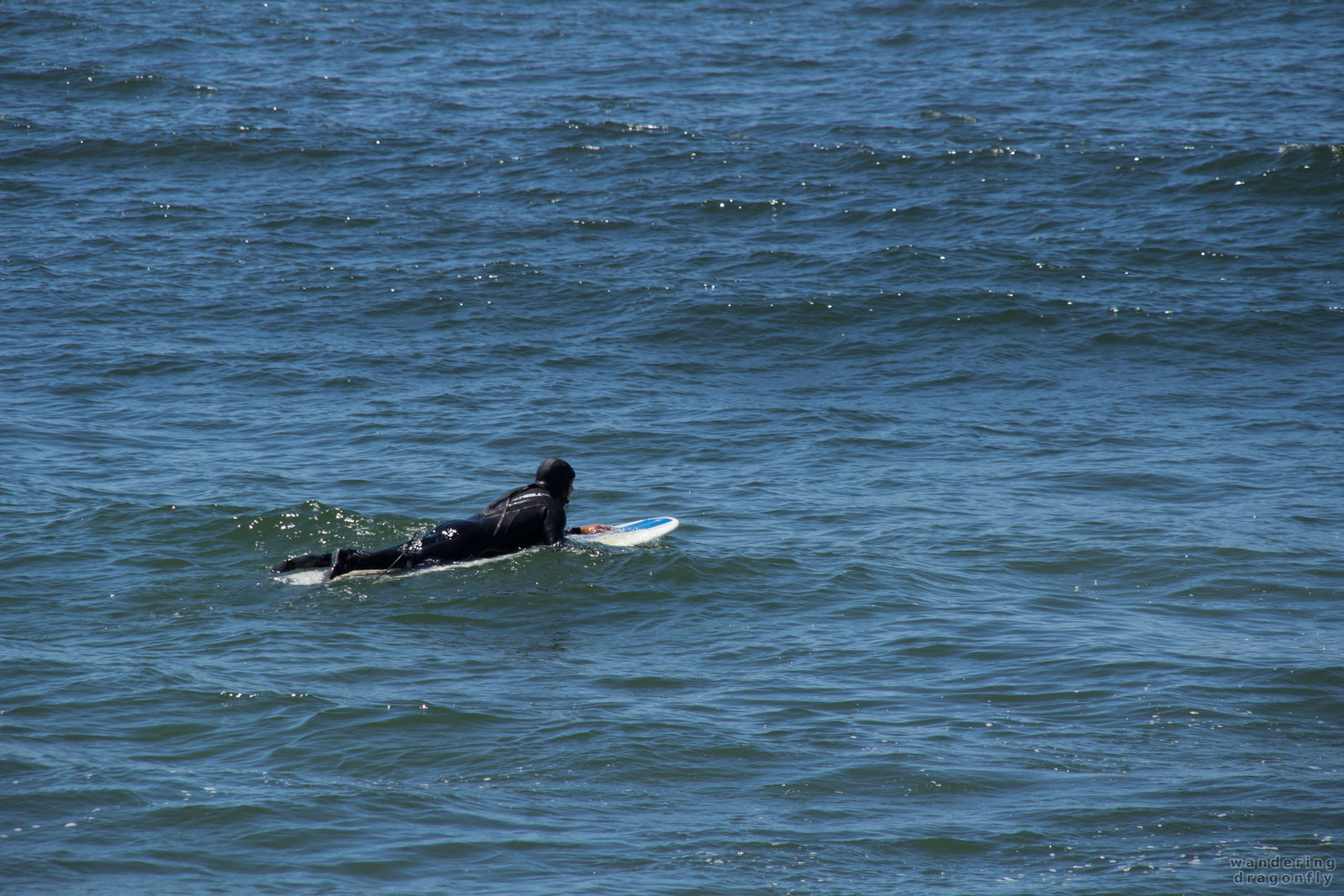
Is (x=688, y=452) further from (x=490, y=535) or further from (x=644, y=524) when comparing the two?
(x=490, y=535)

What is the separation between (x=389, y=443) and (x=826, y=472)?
5.12 meters

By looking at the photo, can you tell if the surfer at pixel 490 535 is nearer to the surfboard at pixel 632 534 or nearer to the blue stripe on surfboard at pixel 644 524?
the surfboard at pixel 632 534

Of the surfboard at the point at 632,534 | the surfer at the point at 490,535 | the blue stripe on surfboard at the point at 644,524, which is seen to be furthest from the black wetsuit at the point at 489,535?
the blue stripe on surfboard at the point at 644,524

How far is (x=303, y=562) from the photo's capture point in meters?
Result: 10.9

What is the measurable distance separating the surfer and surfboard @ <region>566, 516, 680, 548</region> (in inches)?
3.1

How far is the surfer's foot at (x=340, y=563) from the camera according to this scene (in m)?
10.7

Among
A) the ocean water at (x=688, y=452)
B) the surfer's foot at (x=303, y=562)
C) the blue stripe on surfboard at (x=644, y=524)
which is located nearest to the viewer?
the ocean water at (x=688, y=452)

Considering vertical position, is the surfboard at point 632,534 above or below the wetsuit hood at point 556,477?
below

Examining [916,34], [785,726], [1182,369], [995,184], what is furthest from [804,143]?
[785,726]

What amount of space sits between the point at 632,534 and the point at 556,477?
3.06 ft

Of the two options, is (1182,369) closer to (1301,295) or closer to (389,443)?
(1301,295)

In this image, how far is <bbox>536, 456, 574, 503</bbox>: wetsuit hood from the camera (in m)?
11.8

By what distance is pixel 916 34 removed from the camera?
107 ft

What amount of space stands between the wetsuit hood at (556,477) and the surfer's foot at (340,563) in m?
1.95
